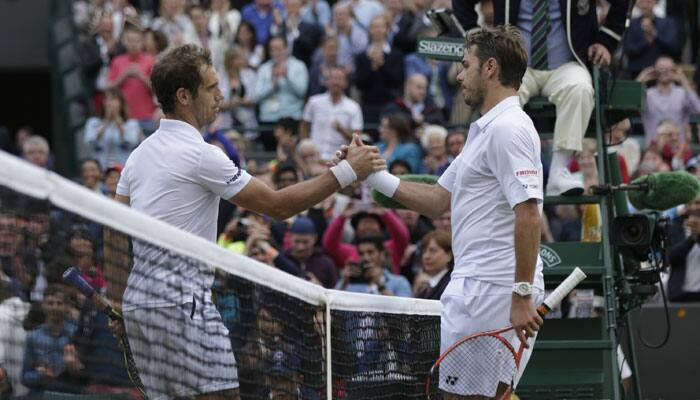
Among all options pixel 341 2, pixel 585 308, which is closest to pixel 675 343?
pixel 585 308

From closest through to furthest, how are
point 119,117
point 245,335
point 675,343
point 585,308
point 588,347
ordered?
point 245,335
point 588,347
point 585,308
point 675,343
point 119,117

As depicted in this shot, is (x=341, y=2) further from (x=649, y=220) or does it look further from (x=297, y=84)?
(x=649, y=220)

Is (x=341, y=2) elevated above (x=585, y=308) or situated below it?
above

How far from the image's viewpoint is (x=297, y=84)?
57.0ft

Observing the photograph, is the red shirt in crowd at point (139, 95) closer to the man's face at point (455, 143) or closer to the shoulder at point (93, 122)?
the shoulder at point (93, 122)

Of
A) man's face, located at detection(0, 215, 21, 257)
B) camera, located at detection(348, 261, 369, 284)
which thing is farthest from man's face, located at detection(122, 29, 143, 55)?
man's face, located at detection(0, 215, 21, 257)

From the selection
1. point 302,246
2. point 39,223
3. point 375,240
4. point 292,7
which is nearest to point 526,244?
point 39,223

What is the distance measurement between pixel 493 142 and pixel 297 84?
11.3 m

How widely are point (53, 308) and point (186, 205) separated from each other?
1.19 m

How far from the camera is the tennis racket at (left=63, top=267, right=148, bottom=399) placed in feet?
17.8

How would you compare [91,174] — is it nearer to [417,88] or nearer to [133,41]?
[133,41]

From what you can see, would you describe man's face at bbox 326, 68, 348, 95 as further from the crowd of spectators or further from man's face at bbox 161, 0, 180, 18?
man's face at bbox 161, 0, 180, 18

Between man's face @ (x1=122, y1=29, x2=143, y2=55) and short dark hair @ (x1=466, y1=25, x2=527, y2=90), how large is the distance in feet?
37.7

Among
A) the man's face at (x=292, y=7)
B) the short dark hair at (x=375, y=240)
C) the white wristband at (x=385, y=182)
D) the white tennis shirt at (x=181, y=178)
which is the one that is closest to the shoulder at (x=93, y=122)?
the man's face at (x=292, y=7)
